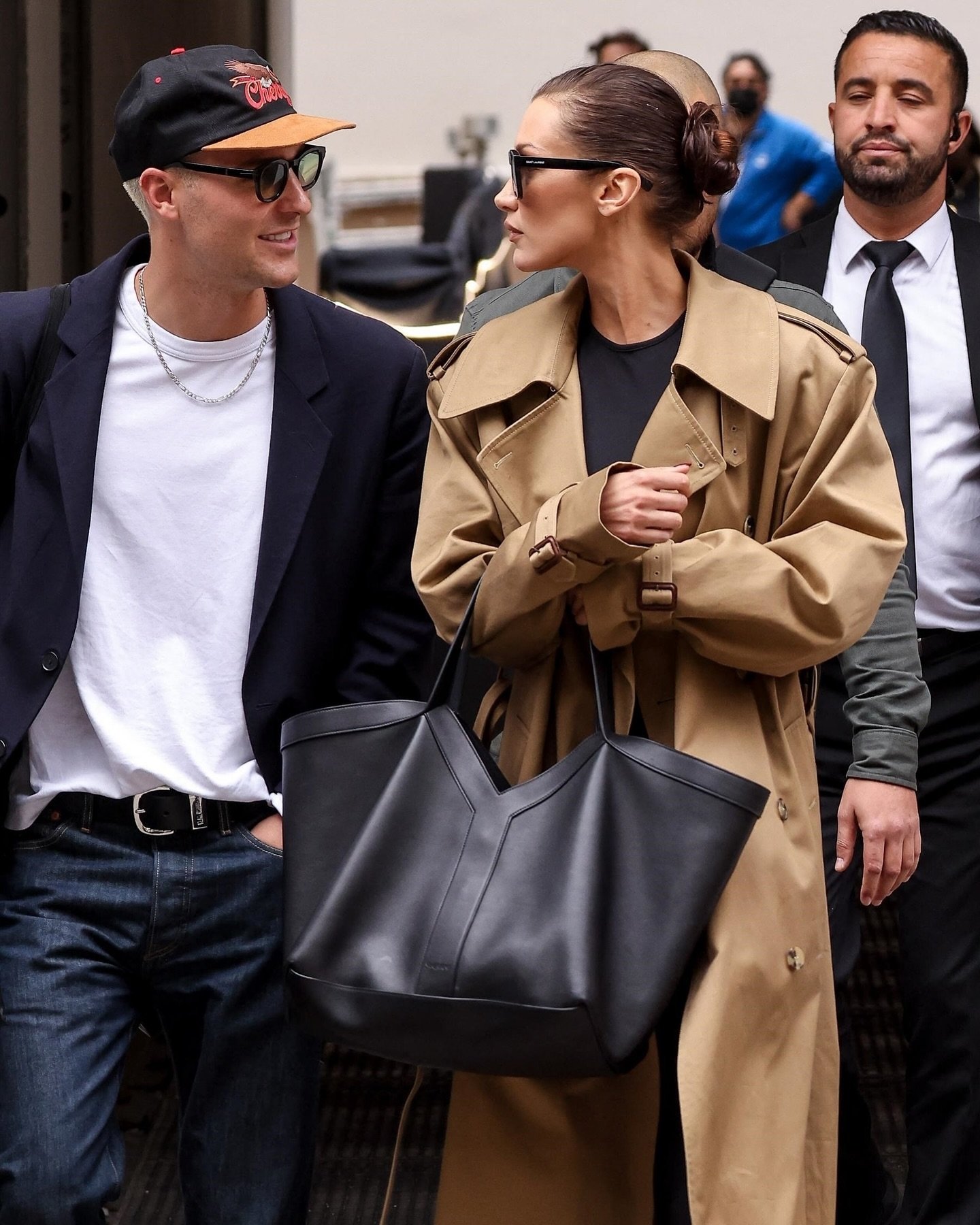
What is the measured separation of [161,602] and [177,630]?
5cm

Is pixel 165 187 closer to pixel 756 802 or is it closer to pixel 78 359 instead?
pixel 78 359

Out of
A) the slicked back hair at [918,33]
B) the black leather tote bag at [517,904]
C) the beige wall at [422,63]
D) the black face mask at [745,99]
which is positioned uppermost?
the slicked back hair at [918,33]

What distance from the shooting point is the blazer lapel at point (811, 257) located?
3.75 m

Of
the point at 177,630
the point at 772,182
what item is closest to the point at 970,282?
the point at 177,630

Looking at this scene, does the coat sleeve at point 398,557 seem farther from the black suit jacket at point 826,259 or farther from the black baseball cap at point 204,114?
the black suit jacket at point 826,259

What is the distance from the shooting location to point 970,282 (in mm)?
3744

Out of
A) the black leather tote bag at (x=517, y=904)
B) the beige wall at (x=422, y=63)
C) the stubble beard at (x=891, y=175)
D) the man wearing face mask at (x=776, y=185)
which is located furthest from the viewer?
the beige wall at (x=422, y=63)

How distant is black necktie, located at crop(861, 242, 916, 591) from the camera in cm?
353

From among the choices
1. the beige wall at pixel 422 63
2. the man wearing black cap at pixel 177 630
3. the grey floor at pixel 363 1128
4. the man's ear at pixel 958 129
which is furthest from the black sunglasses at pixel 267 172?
the beige wall at pixel 422 63

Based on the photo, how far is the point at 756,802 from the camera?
236cm

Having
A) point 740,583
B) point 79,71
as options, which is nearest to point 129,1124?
point 740,583

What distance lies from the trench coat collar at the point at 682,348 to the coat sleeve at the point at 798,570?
12 centimetres

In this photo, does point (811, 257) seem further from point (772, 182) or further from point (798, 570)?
point (772, 182)

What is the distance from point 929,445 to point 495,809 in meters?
1.60
